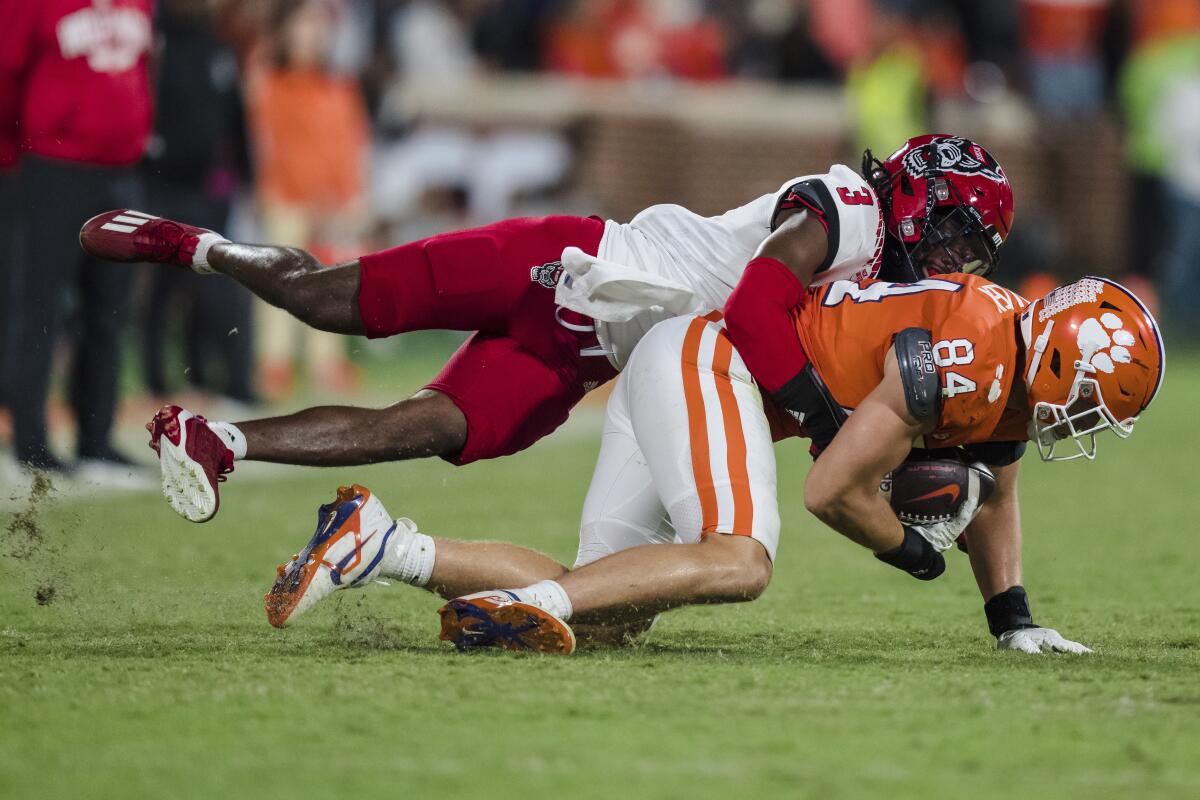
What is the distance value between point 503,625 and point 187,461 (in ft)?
3.17

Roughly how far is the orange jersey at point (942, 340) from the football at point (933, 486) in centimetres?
6

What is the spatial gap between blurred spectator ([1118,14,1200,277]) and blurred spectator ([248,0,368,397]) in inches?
335

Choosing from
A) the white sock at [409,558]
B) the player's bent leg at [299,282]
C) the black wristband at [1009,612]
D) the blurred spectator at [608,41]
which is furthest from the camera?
the blurred spectator at [608,41]

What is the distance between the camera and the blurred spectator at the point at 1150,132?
646 inches

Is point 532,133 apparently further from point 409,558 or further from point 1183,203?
point 409,558

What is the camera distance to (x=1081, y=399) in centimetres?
418

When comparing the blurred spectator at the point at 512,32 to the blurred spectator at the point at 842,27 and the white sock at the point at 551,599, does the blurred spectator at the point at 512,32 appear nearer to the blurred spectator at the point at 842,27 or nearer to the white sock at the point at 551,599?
the blurred spectator at the point at 842,27

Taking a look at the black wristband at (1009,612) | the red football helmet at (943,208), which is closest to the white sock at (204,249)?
the red football helmet at (943,208)

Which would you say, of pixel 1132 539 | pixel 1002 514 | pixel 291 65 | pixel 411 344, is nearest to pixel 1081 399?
pixel 1002 514

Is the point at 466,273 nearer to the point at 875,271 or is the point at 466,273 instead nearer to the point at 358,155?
the point at 875,271

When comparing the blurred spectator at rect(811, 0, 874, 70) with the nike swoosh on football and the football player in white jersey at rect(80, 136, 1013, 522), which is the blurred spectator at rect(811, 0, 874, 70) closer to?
the football player in white jersey at rect(80, 136, 1013, 522)

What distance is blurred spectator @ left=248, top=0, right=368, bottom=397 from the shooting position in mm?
11438

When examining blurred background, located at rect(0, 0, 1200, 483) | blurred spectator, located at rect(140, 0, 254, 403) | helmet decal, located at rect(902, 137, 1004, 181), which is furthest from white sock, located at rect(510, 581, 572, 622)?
blurred spectator, located at rect(140, 0, 254, 403)

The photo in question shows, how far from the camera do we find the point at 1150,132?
16.7m
